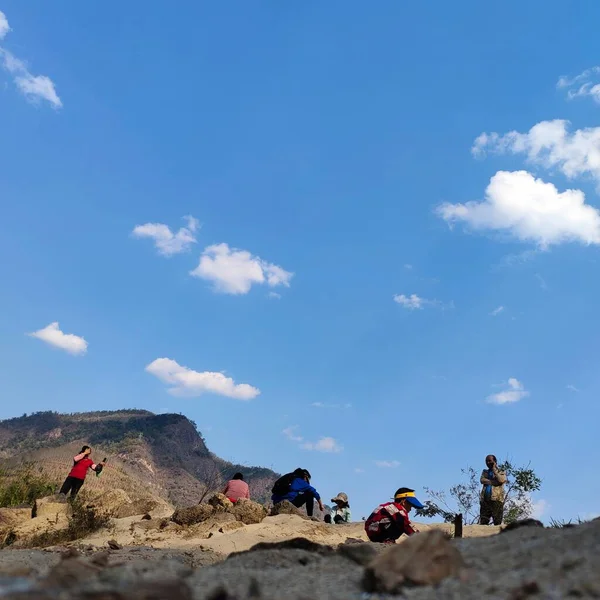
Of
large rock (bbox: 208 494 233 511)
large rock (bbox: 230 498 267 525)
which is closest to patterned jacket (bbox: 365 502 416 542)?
large rock (bbox: 230 498 267 525)

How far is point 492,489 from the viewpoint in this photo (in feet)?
34.4

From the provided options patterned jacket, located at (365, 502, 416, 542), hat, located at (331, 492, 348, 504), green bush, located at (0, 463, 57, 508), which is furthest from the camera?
green bush, located at (0, 463, 57, 508)

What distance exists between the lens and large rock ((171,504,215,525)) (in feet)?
36.5

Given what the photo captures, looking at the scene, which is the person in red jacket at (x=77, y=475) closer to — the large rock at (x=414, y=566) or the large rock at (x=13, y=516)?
the large rock at (x=13, y=516)

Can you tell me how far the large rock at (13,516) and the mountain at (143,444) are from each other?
107 feet

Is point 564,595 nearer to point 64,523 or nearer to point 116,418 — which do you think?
point 64,523

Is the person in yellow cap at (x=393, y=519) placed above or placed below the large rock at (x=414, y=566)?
above

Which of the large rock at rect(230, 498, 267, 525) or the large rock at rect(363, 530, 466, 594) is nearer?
the large rock at rect(363, 530, 466, 594)

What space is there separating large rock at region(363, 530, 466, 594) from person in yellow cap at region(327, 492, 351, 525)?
33.6ft

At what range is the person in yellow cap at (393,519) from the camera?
766cm

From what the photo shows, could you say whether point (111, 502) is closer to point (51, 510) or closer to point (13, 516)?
point (51, 510)

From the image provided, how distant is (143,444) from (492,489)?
183 feet

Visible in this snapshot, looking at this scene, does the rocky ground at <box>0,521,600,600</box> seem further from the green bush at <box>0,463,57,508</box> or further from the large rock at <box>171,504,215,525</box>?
the green bush at <box>0,463,57,508</box>

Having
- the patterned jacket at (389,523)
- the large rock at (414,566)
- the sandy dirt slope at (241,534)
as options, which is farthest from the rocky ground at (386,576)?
the sandy dirt slope at (241,534)
